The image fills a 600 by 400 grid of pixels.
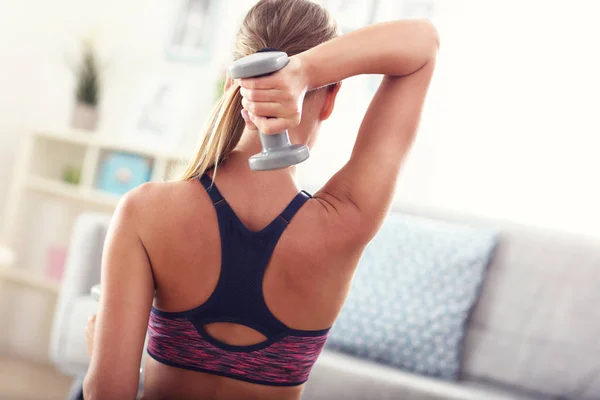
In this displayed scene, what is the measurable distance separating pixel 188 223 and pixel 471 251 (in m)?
1.70

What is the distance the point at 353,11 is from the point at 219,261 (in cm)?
249

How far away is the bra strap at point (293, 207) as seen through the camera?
0.92 metres

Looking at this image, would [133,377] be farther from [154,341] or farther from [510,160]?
[510,160]

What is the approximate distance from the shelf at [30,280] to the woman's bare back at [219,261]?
244 centimetres

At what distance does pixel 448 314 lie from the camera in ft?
7.70

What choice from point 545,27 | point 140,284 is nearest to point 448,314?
point 545,27

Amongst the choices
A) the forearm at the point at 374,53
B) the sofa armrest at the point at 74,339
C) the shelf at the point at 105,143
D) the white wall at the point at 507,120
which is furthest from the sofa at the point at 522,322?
the forearm at the point at 374,53

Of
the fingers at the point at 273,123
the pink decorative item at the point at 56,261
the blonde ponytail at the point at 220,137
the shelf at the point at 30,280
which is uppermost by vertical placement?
the fingers at the point at 273,123

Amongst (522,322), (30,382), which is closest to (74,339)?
(30,382)

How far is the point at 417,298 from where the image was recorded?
2.38 m

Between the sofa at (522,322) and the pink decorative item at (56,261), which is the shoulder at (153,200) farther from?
the pink decorative item at (56,261)

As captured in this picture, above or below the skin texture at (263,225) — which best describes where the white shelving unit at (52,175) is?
below

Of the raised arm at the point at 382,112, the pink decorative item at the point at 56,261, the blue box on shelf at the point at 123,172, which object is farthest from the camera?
the pink decorative item at the point at 56,261

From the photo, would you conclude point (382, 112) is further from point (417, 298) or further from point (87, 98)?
point (87, 98)
